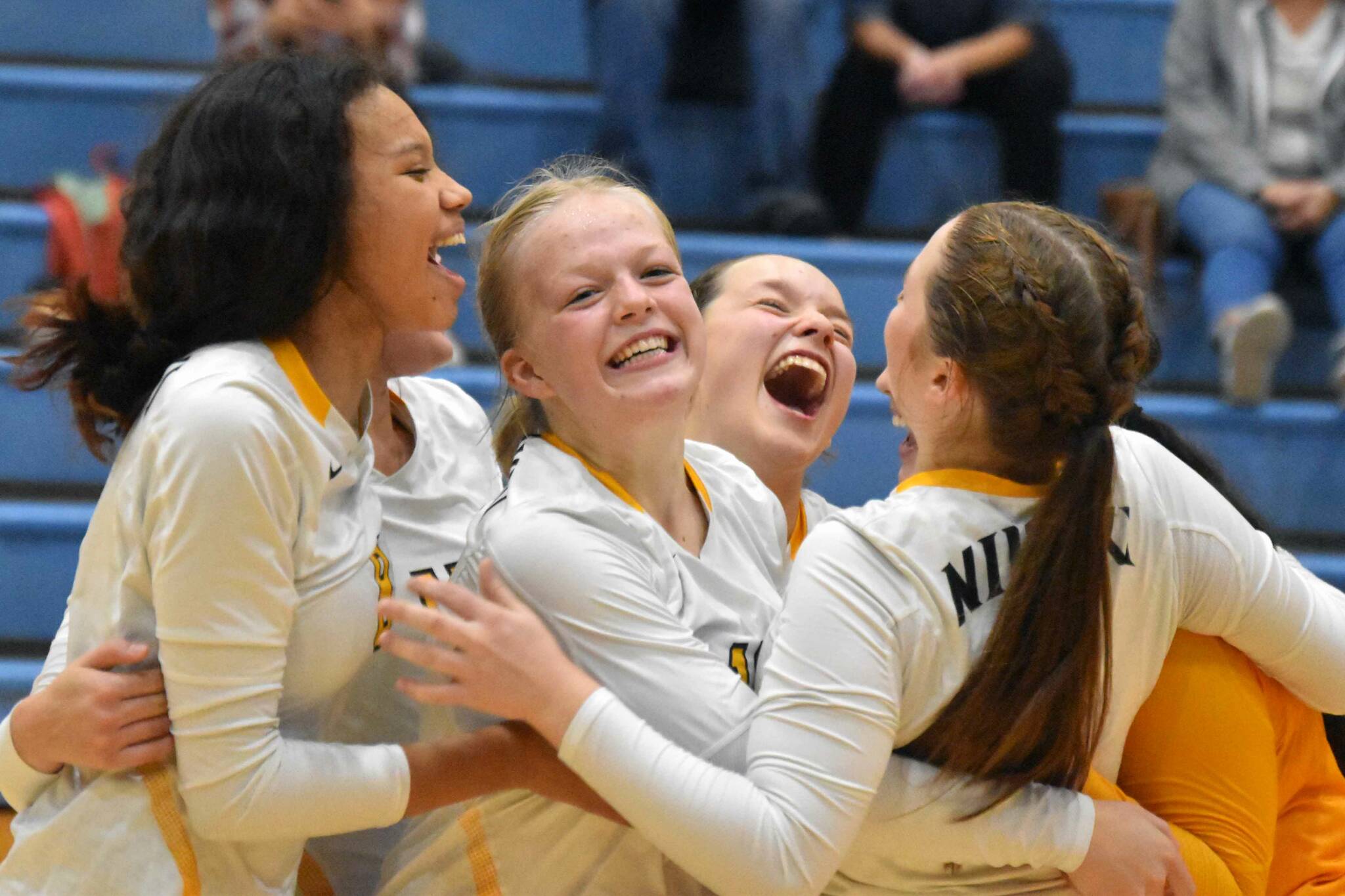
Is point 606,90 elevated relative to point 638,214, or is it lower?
lower

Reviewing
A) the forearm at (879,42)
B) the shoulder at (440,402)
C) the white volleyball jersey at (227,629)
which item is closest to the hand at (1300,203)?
the forearm at (879,42)

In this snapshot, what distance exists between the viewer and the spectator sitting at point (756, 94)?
13.4 feet

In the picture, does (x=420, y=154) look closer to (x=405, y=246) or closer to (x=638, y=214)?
(x=405, y=246)

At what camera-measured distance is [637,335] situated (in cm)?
167

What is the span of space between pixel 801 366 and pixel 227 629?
3.32ft

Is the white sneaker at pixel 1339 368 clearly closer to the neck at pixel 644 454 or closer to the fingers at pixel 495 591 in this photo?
the neck at pixel 644 454

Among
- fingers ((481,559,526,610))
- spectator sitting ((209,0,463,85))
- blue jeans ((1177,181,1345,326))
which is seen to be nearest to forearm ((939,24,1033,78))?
blue jeans ((1177,181,1345,326))

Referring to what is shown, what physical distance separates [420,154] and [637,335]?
331 mm

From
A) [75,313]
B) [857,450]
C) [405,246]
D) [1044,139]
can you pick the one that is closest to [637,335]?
[405,246]

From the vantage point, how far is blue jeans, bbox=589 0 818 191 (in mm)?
4086

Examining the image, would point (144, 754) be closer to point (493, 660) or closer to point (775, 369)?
point (493, 660)

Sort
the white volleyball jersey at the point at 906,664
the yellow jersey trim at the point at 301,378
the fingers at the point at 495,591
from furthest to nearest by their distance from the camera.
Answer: the yellow jersey trim at the point at 301,378, the fingers at the point at 495,591, the white volleyball jersey at the point at 906,664

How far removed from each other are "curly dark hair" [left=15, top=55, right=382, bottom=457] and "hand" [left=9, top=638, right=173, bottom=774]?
0.81 feet

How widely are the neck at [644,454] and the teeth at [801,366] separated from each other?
45cm
